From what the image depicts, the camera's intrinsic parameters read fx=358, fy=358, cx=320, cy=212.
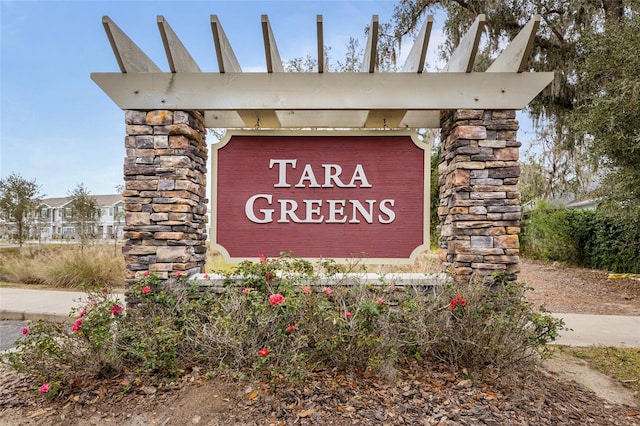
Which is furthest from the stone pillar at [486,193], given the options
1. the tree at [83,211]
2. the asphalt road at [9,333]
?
the tree at [83,211]

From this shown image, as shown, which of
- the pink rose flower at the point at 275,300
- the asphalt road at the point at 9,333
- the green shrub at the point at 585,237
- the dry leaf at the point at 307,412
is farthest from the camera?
the green shrub at the point at 585,237

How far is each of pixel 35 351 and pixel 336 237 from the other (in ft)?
8.17

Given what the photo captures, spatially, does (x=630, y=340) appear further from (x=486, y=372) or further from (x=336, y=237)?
(x=336, y=237)

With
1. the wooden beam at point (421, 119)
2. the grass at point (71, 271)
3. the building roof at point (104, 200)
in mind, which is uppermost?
the building roof at point (104, 200)

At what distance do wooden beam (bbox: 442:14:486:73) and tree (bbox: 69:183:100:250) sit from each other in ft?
34.5

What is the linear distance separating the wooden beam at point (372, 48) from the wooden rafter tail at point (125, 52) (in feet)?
6.47

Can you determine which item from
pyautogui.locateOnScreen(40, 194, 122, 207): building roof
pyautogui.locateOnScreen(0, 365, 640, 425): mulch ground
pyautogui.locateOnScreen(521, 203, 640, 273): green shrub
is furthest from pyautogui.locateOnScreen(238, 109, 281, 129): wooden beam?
pyautogui.locateOnScreen(40, 194, 122, 207): building roof

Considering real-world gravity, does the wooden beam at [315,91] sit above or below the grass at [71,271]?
above

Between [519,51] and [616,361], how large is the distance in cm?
299

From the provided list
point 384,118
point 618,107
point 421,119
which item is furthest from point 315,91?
point 618,107

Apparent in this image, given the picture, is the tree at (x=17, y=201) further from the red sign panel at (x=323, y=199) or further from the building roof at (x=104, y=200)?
the building roof at (x=104, y=200)

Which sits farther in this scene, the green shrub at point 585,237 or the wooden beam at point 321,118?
the green shrub at point 585,237

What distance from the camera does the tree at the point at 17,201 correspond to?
1152 centimetres

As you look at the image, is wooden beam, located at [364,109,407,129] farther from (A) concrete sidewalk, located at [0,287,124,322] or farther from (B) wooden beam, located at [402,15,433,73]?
(A) concrete sidewalk, located at [0,287,124,322]
